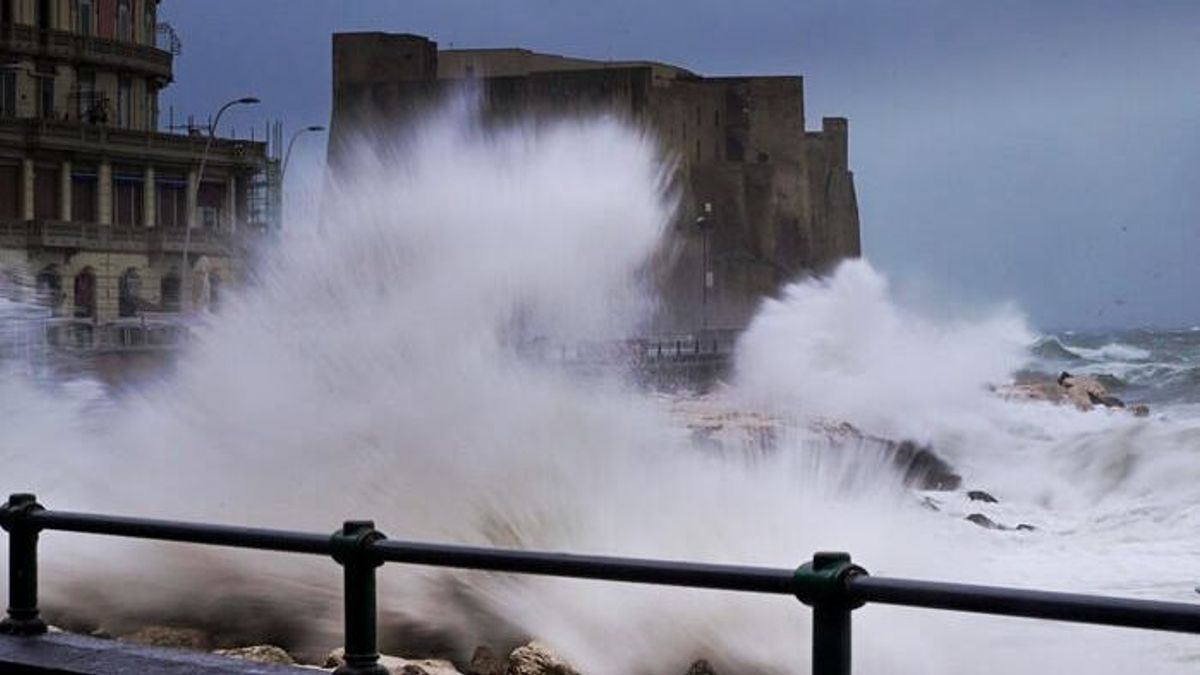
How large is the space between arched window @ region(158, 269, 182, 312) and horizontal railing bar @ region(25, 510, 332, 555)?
36.9 metres

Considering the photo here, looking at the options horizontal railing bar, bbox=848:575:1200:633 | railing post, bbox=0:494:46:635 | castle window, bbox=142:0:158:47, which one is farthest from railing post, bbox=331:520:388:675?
castle window, bbox=142:0:158:47

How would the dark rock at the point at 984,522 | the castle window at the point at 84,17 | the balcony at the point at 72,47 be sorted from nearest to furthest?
the dark rock at the point at 984,522
the balcony at the point at 72,47
the castle window at the point at 84,17

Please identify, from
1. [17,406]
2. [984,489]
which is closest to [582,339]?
[984,489]

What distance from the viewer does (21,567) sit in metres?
5.00

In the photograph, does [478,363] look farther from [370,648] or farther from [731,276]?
[731,276]

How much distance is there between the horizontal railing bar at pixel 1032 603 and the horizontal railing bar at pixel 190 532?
1285mm

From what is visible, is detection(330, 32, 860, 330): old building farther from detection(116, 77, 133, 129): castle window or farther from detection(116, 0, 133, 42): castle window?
detection(116, 77, 133, 129): castle window

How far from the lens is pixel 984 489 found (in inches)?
1383

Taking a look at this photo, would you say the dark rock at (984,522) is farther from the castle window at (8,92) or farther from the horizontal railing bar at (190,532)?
the castle window at (8,92)

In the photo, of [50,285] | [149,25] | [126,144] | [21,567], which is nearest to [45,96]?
[126,144]

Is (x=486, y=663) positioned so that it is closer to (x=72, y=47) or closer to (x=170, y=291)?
(x=170, y=291)

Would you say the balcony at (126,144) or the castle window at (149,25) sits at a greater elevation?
the castle window at (149,25)

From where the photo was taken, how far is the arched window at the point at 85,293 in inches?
1649

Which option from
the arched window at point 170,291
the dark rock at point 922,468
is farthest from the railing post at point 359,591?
the arched window at point 170,291
